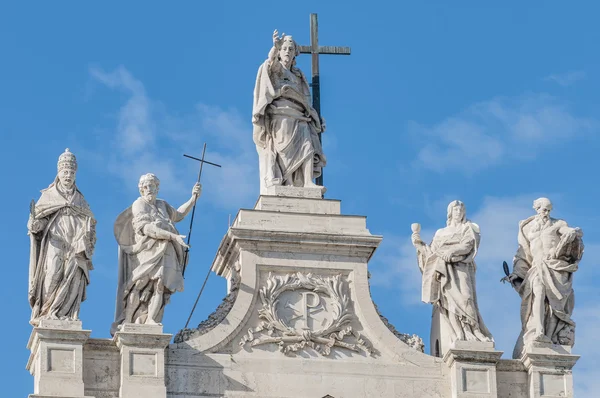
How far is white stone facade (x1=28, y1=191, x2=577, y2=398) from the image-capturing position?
32.1 metres

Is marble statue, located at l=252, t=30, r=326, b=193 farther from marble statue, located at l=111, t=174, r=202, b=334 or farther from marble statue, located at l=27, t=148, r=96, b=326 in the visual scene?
marble statue, located at l=27, t=148, r=96, b=326

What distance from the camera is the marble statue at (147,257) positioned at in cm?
3256

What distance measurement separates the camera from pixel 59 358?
31797mm

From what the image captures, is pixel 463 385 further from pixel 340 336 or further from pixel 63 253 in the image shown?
pixel 63 253

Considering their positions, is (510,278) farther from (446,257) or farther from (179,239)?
(179,239)

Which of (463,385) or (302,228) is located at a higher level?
(302,228)

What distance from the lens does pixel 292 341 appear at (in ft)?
108

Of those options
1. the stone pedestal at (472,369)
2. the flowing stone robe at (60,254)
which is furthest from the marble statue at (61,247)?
the stone pedestal at (472,369)

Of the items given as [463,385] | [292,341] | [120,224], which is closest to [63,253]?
[120,224]

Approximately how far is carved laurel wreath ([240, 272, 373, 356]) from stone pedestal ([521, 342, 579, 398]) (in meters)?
2.21

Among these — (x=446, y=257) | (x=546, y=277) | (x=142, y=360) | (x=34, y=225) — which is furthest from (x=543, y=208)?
(x=34, y=225)

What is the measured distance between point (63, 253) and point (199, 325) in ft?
6.84

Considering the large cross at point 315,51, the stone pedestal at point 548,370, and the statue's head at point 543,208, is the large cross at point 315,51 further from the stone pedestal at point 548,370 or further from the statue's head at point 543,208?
the stone pedestal at point 548,370

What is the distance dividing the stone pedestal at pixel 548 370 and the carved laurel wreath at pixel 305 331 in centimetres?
221
